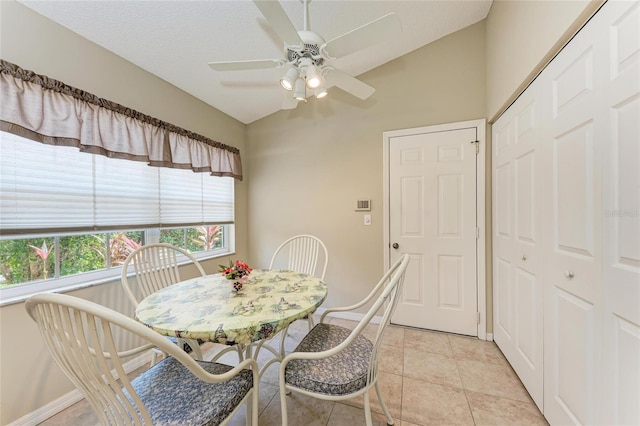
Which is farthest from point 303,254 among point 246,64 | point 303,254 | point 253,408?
point 246,64

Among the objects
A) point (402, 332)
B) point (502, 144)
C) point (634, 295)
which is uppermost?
point (502, 144)

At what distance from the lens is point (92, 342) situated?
0.69 meters

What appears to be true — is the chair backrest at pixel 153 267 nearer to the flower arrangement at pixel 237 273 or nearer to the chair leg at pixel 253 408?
the flower arrangement at pixel 237 273

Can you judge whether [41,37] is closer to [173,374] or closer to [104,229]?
[104,229]

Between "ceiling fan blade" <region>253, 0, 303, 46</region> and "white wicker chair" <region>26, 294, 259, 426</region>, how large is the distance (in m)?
1.35

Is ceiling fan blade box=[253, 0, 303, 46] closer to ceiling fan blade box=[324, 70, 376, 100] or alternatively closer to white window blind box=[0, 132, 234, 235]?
ceiling fan blade box=[324, 70, 376, 100]

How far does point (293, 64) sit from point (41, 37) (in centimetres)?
153

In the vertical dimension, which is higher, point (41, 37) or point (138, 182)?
point (41, 37)

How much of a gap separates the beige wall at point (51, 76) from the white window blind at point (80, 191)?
18.0 inches

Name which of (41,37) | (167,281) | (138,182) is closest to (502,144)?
(167,281)

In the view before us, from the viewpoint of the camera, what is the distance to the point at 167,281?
1849 mm

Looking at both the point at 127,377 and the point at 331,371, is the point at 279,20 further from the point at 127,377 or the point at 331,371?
the point at 331,371

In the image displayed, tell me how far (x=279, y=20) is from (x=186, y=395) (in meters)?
1.77

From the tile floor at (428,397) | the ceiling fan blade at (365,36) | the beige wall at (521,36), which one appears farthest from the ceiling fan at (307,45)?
the tile floor at (428,397)
